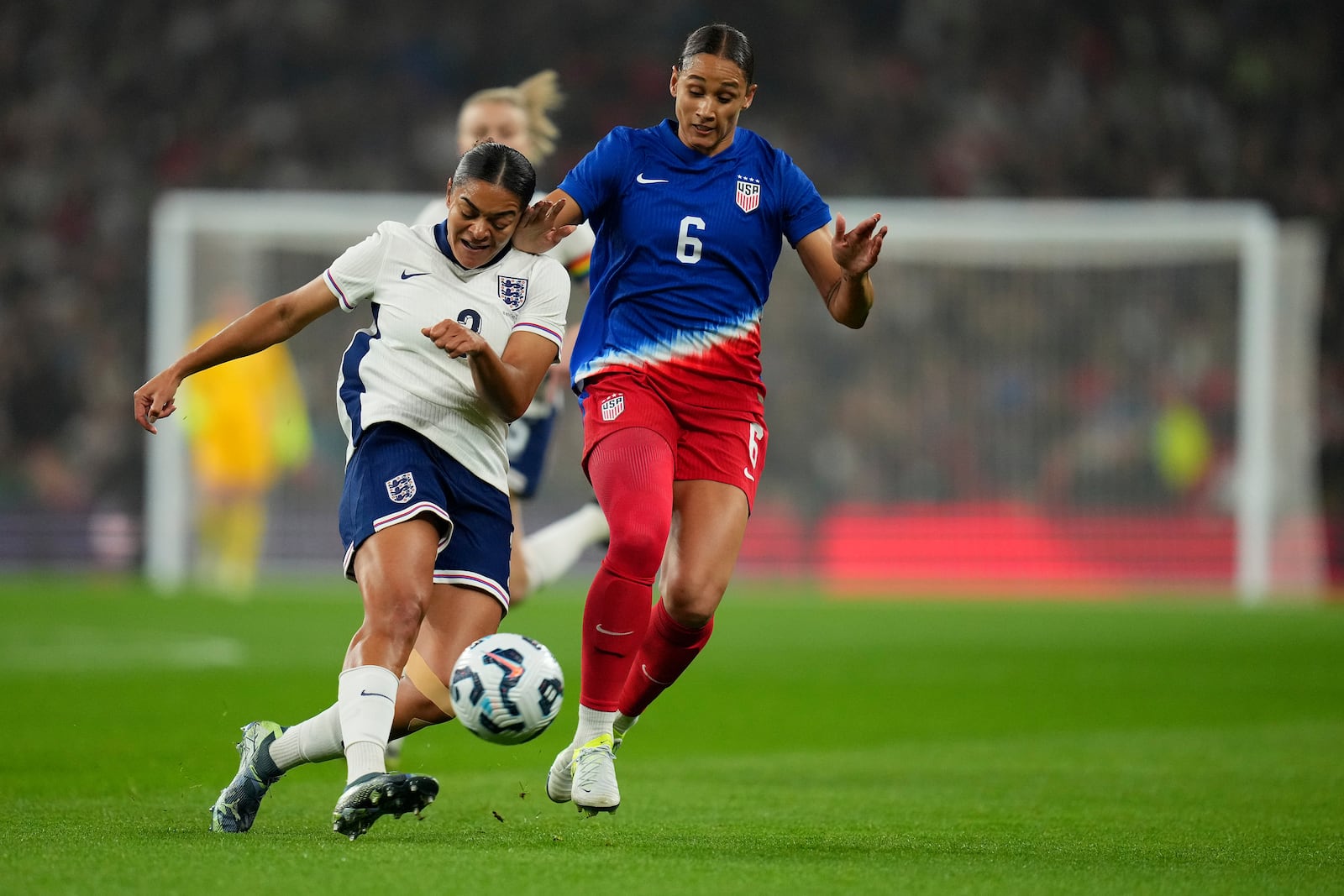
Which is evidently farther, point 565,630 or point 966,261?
point 966,261

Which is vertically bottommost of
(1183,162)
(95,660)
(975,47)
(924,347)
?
(95,660)

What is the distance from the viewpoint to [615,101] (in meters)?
24.2

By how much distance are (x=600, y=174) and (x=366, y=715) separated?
75.7 inches

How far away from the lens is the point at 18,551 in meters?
20.1

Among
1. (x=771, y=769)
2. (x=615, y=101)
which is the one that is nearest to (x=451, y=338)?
(x=771, y=769)

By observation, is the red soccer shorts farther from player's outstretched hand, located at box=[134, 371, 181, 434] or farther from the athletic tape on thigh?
player's outstretched hand, located at box=[134, 371, 181, 434]

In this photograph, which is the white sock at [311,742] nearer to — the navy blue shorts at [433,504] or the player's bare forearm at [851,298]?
the navy blue shorts at [433,504]

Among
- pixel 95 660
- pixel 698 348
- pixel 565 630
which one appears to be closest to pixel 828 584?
pixel 565 630

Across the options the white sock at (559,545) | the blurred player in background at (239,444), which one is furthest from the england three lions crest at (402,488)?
the blurred player in background at (239,444)

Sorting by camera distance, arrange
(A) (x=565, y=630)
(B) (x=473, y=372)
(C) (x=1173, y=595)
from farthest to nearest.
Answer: (C) (x=1173, y=595) < (A) (x=565, y=630) < (B) (x=473, y=372)

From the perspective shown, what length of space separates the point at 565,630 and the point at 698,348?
774 centimetres

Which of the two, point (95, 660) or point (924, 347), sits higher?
point (924, 347)

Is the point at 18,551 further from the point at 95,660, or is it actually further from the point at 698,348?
the point at 698,348

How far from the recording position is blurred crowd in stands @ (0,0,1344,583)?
2334 centimetres
